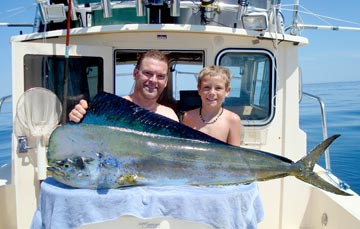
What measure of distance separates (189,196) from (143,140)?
345mm

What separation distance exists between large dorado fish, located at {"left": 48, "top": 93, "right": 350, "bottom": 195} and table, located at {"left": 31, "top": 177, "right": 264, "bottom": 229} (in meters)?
0.04

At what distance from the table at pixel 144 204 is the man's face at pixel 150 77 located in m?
1.01

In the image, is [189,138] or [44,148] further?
[44,148]

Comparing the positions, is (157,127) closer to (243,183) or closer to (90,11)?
(243,183)

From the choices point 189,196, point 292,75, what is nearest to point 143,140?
point 189,196

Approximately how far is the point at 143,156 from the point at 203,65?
2.40m

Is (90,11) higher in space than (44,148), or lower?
higher

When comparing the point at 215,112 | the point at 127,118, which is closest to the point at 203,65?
the point at 215,112

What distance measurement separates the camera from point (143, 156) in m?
1.74

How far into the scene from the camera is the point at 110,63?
3850 mm

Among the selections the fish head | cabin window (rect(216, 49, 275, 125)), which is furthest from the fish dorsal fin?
cabin window (rect(216, 49, 275, 125))

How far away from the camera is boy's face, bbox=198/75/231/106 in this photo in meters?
2.85

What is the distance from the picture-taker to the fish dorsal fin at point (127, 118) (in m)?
1.79

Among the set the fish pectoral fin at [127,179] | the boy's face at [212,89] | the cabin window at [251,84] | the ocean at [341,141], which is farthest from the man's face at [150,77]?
the ocean at [341,141]
